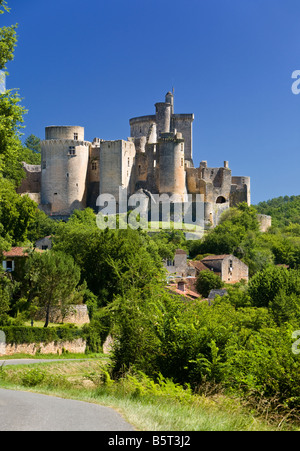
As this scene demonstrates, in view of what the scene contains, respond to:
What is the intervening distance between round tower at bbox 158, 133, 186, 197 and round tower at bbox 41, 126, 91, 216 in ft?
28.8

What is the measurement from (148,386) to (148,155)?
192 ft

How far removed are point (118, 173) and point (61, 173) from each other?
228 inches

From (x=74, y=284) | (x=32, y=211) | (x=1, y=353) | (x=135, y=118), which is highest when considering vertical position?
(x=135, y=118)

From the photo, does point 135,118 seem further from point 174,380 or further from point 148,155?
point 174,380

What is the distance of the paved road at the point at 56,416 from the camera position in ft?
27.9

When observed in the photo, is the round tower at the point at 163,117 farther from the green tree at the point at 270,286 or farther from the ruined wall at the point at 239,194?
the green tree at the point at 270,286

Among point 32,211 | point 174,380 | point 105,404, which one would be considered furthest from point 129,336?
point 32,211

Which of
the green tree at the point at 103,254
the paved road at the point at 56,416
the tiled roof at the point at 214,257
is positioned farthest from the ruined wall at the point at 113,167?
the paved road at the point at 56,416

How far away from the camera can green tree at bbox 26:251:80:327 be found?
35.4m

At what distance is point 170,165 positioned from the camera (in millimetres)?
70000

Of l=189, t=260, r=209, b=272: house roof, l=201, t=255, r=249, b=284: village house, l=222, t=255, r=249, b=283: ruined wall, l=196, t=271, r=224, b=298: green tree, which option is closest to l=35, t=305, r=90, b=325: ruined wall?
l=196, t=271, r=224, b=298: green tree

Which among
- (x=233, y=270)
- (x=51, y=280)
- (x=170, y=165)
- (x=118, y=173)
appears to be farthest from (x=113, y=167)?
(x=51, y=280)
